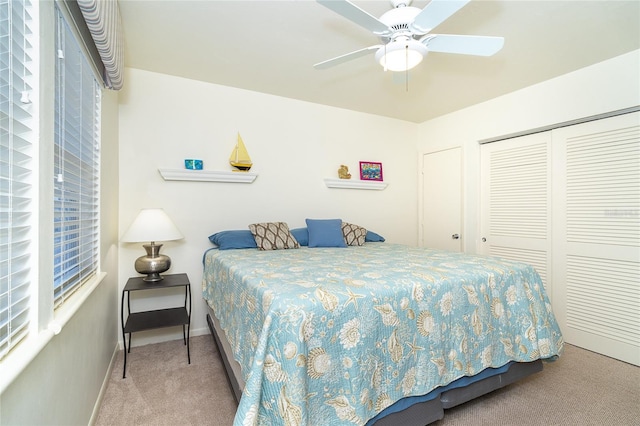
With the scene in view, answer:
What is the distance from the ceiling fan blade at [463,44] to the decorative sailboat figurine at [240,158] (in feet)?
6.47

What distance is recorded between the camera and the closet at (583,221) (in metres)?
2.48

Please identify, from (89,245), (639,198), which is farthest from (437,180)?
(89,245)

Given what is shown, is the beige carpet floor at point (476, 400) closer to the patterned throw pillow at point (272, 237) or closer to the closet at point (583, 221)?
the closet at point (583, 221)

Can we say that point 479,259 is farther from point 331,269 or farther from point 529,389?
point 331,269

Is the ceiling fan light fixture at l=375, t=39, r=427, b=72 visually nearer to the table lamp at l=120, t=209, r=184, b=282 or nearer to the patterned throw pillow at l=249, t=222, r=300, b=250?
the patterned throw pillow at l=249, t=222, r=300, b=250

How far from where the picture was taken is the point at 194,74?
2.87 metres

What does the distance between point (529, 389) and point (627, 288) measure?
4.57ft

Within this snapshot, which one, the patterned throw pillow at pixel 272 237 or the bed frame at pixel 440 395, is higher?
the patterned throw pillow at pixel 272 237

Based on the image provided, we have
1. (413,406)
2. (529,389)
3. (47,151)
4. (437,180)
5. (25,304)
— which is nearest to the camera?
(25,304)

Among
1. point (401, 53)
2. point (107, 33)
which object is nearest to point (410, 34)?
point (401, 53)

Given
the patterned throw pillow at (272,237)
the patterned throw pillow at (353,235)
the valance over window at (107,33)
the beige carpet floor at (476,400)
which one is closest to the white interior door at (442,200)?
the patterned throw pillow at (353,235)

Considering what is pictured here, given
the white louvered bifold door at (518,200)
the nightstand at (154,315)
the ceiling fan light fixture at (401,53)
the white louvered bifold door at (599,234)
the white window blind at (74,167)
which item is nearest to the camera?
the white window blind at (74,167)

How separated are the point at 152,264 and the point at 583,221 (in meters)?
3.92

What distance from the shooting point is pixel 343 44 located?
7.59 ft
